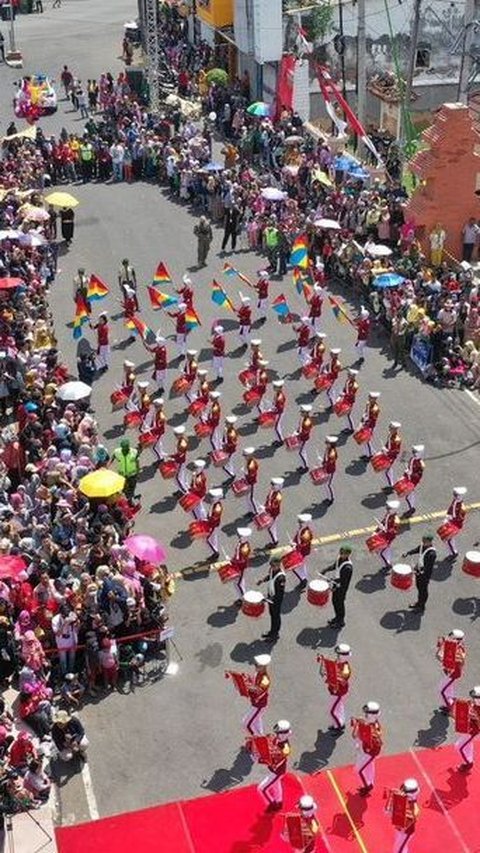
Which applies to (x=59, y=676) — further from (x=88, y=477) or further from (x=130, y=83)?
(x=130, y=83)

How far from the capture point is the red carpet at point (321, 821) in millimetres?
14453

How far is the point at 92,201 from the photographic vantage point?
121ft

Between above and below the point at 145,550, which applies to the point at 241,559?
below

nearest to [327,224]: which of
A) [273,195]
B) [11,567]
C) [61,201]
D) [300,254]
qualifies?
[300,254]

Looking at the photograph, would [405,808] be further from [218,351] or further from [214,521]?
[218,351]

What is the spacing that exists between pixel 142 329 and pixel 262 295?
351 cm

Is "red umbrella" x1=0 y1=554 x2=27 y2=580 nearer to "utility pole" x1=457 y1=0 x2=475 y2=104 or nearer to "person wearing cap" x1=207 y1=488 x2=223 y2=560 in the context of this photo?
"person wearing cap" x1=207 y1=488 x2=223 y2=560

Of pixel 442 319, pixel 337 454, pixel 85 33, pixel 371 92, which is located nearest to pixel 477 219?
pixel 442 319

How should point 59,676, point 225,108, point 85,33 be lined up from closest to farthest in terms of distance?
1. point 59,676
2. point 225,108
3. point 85,33

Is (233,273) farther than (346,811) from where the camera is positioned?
Yes

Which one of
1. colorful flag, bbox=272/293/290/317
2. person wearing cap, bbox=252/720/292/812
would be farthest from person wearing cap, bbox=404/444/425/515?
colorful flag, bbox=272/293/290/317

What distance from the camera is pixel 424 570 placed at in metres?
18.2

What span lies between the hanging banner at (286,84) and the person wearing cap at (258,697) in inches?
1153

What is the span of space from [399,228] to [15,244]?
33.4ft
